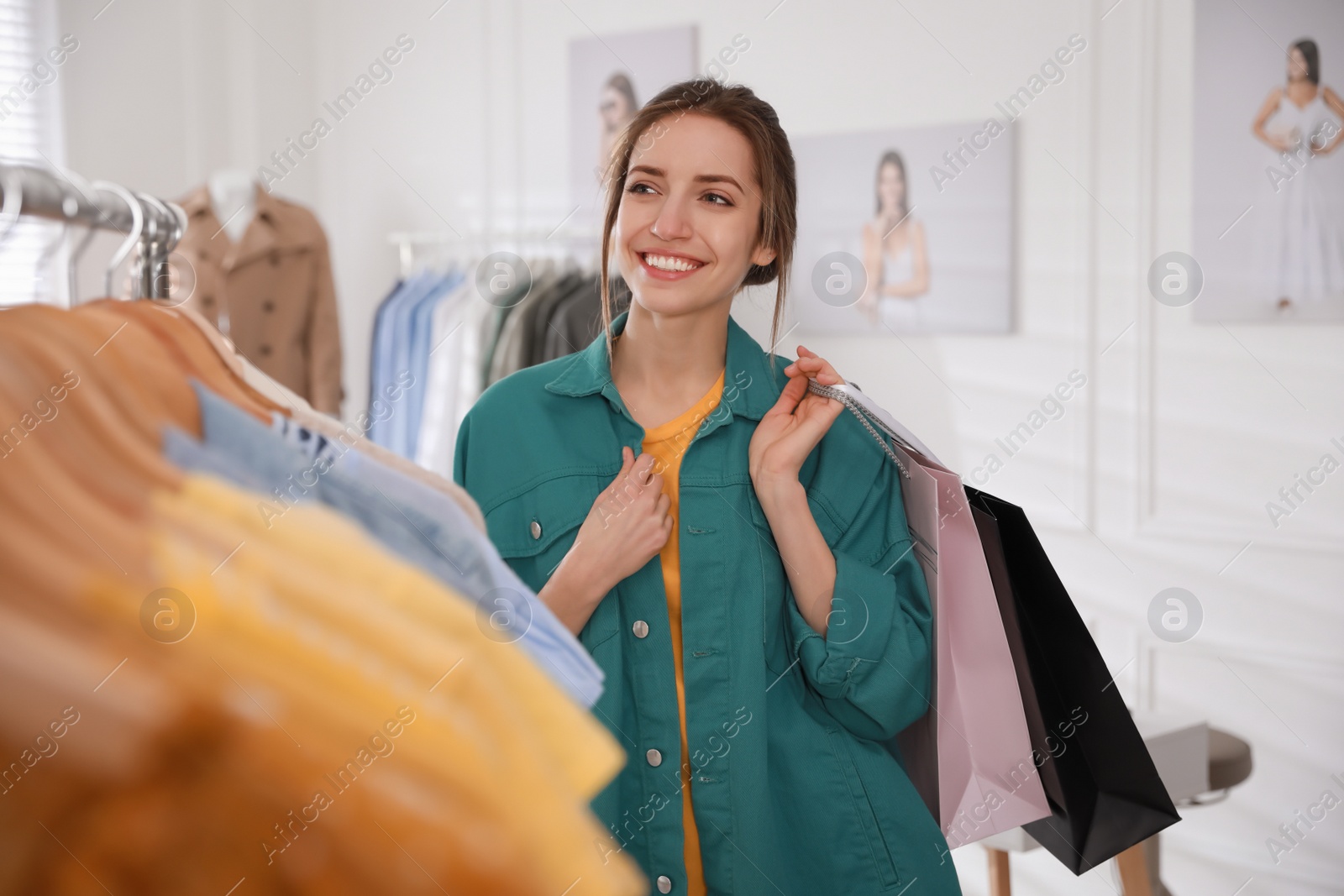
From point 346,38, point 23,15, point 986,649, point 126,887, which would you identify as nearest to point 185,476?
point 126,887

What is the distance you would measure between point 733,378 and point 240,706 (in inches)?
30.5

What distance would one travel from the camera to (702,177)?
96cm

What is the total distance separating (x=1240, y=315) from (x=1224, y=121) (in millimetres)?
445

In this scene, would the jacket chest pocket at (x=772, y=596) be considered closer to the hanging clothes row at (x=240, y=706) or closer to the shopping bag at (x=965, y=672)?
the shopping bag at (x=965, y=672)

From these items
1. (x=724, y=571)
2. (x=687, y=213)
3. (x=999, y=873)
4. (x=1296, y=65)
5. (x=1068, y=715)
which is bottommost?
(x=999, y=873)

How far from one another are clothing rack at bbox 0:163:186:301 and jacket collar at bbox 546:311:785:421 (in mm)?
392

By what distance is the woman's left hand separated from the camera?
96 centimetres

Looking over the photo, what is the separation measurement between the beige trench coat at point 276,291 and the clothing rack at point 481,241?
44 centimetres

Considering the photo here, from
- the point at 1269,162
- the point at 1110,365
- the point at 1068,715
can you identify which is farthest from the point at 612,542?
the point at 1269,162

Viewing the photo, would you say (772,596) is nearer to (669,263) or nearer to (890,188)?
(669,263)

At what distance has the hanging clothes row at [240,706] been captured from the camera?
12.4 inches

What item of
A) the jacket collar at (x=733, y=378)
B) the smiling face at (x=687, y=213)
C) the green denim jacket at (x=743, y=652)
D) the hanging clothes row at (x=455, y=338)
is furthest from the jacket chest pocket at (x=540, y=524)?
the hanging clothes row at (x=455, y=338)

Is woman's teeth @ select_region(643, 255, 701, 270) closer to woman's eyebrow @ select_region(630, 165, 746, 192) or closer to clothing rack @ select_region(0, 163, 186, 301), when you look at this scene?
woman's eyebrow @ select_region(630, 165, 746, 192)

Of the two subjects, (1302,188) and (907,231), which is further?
(907,231)
